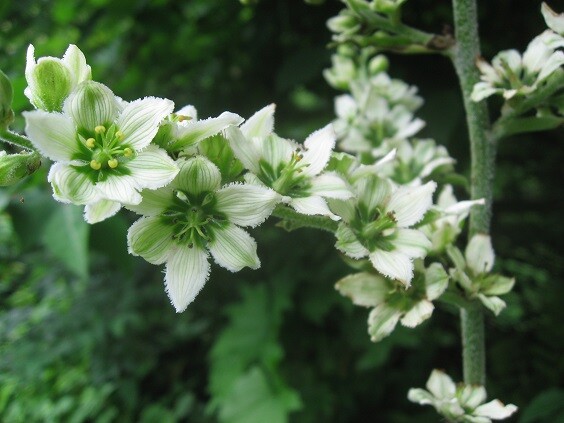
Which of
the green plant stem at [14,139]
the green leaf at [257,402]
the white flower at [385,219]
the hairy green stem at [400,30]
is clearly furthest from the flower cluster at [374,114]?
the green leaf at [257,402]

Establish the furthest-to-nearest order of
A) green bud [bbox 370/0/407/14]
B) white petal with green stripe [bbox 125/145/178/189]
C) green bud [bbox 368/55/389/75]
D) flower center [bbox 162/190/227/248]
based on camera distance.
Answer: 1. green bud [bbox 368/55/389/75]
2. green bud [bbox 370/0/407/14]
3. flower center [bbox 162/190/227/248]
4. white petal with green stripe [bbox 125/145/178/189]

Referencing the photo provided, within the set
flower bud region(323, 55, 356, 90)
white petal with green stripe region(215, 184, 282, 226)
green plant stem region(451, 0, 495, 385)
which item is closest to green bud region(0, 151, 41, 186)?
white petal with green stripe region(215, 184, 282, 226)

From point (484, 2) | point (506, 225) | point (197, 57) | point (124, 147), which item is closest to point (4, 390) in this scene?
point (197, 57)

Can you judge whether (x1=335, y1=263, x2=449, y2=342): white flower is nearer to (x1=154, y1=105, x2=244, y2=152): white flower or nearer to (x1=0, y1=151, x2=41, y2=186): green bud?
(x1=154, y1=105, x2=244, y2=152): white flower

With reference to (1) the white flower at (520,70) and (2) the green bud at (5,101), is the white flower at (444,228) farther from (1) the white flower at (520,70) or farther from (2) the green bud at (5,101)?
(2) the green bud at (5,101)

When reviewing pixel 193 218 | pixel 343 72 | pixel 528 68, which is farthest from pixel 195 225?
pixel 343 72

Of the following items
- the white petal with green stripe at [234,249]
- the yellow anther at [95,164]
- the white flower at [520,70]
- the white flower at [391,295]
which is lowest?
the white flower at [391,295]
